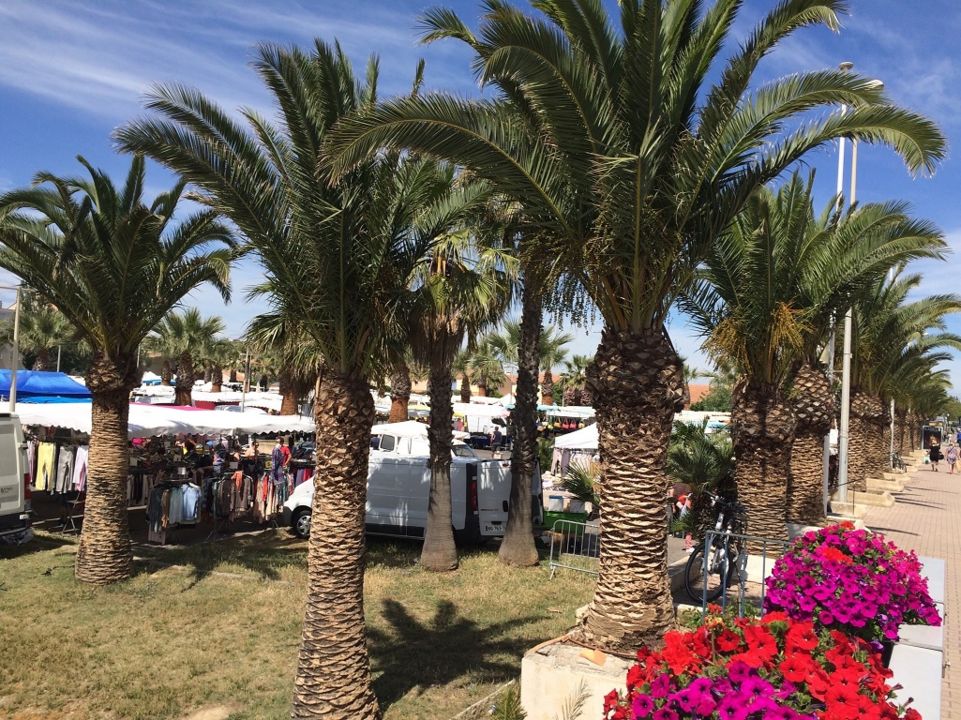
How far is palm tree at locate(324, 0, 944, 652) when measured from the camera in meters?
5.67

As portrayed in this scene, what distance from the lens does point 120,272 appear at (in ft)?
32.8

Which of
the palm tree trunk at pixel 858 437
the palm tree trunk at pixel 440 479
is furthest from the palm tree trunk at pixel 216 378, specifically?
the palm tree trunk at pixel 440 479

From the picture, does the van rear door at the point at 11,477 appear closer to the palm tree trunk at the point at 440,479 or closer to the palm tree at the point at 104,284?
the palm tree at the point at 104,284

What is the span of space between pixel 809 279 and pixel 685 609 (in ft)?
A: 22.8

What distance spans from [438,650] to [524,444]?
4443 mm

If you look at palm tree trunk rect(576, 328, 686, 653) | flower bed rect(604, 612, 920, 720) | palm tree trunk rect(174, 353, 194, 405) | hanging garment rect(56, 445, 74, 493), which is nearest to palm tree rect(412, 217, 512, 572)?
palm tree trunk rect(576, 328, 686, 653)

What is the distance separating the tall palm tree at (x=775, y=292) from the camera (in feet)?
37.3

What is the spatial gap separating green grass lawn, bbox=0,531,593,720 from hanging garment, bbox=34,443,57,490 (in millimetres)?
2970

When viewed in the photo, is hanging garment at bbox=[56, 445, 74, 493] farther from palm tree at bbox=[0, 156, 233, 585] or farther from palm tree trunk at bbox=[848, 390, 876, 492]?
palm tree trunk at bbox=[848, 390, 876, 492]

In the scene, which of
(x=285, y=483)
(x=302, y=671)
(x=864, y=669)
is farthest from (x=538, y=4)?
(x=285, y=483)

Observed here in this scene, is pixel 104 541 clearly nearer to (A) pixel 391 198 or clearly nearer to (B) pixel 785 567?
(A) pixel 391 198

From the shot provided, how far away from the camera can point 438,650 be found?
27.4 feet

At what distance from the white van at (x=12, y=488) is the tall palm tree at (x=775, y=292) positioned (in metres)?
11.6

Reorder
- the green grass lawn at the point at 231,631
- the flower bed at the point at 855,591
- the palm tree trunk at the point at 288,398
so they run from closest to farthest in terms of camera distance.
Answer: the flower bed at the point at 855,591
the green grass lawn at the point at 231,631
the palm tree trunk at the point at 288,398
